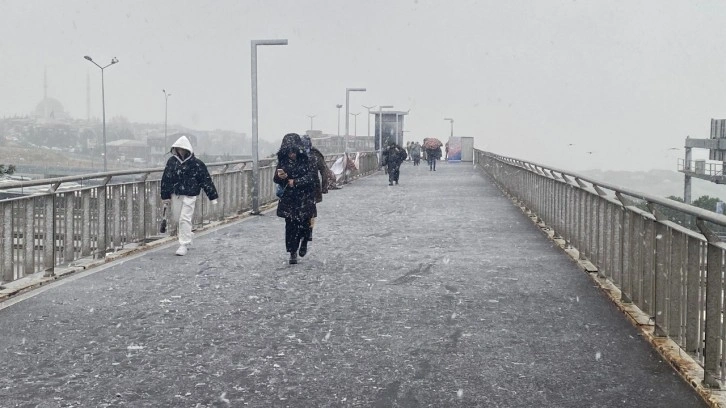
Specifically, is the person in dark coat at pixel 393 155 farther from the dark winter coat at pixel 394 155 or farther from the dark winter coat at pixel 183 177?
the dark winter coat at pixel 183 177

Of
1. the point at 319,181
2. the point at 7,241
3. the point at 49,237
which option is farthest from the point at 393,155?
the point at 7,241

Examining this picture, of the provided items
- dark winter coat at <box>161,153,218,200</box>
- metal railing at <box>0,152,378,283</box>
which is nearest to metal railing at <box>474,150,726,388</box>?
dark winter coat at <box>161,153,218,200</box>

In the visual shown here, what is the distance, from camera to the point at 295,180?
10820 millimetres

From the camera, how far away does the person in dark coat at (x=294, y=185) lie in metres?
10.8

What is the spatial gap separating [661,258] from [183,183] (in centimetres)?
709

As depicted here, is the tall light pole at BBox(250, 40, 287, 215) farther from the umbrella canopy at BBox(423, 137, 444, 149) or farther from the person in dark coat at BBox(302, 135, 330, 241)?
the umbrella canopy at BBox(423, 137, 444, 149)

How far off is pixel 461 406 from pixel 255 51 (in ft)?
51.9

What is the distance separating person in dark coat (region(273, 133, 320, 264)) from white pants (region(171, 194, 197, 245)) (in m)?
1.66

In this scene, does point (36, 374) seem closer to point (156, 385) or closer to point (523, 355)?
point (156, 385)

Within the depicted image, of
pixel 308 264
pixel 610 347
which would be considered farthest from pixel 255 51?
pixel 610 347

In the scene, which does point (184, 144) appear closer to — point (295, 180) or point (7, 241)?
point (295, 180)

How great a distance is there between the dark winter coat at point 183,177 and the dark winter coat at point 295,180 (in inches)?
58.8

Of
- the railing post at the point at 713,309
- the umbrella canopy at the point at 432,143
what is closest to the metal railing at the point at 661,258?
the railing post at the point at 713,309

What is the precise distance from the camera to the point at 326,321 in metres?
7.19
